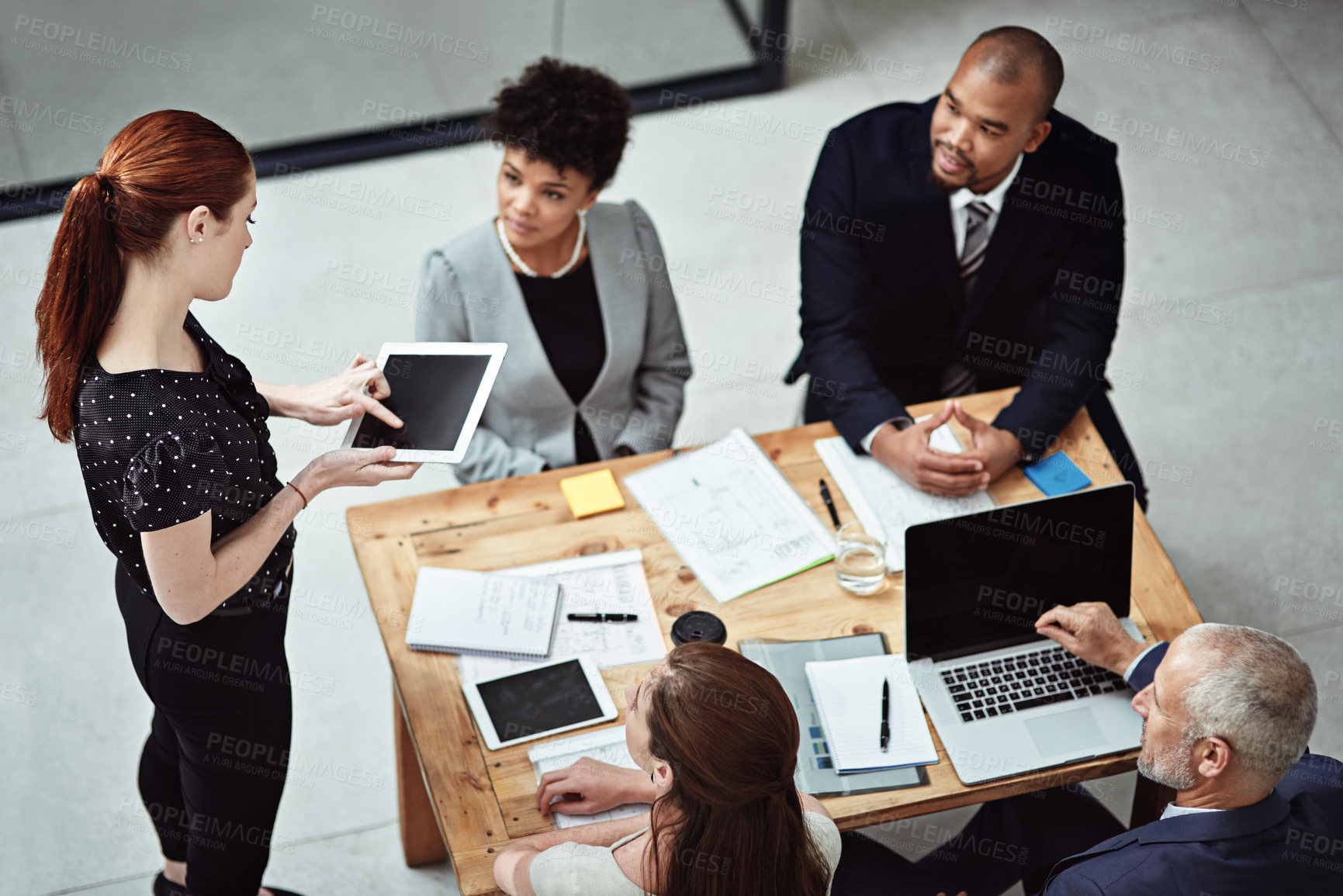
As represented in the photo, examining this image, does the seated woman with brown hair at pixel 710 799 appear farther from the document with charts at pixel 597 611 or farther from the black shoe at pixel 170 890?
the black shoe at pixel 170 890

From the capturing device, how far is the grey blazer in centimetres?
285

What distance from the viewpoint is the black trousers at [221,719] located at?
2.15 meters

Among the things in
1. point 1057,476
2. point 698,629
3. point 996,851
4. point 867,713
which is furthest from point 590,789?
point 1057,476

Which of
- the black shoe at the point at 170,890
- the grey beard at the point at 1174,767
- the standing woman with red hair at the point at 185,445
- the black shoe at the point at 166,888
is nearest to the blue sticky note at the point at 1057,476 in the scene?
the grey beard at the point at 1174,767

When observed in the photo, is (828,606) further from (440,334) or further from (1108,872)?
(440,334)

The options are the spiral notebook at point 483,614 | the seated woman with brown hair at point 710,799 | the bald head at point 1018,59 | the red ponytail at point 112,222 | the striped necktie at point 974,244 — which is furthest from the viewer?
the striped necktie at point 974,244

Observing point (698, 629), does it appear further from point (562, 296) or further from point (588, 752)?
point (562, 296)

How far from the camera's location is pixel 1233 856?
197 cm

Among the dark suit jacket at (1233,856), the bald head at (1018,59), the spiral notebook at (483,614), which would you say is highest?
the bald head at (1018,59)

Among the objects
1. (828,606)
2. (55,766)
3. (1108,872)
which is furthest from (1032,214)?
(55,766)

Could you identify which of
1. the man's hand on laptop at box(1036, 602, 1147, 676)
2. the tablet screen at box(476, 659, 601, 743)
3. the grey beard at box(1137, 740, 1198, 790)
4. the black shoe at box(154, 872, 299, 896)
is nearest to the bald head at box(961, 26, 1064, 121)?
the man's hand on laptop at box(1036, 602, 1147, 676)

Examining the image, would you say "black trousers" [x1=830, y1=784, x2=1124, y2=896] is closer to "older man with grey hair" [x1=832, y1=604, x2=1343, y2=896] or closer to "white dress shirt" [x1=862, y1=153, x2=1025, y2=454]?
"older man with grey hair" [x1=832, y1=604, x2=1343, y2=896]

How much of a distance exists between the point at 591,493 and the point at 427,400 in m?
0.44

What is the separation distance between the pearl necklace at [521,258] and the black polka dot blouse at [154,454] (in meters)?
0.95
